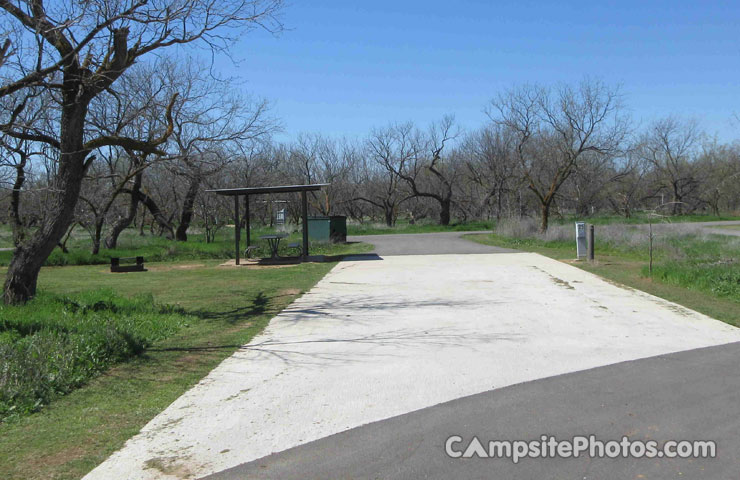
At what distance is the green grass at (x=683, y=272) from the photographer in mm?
11073

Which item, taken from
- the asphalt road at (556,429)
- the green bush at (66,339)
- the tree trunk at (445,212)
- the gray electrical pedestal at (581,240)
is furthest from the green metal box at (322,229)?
the asphalt road at (556,429)

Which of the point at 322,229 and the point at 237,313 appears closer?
the point at 237,313

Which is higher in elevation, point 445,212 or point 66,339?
point 445,212

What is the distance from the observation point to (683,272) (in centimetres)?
1371

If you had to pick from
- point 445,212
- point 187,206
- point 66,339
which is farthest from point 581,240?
point 445,212

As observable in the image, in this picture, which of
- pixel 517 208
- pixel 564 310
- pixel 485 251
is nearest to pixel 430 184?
pixel 517 208

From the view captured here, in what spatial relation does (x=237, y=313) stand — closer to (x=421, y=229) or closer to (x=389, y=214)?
(x=421, y=229)

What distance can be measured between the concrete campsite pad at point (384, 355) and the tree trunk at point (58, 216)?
13.7 feet

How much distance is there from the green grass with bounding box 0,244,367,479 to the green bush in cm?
5

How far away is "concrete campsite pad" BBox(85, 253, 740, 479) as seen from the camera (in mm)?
4848

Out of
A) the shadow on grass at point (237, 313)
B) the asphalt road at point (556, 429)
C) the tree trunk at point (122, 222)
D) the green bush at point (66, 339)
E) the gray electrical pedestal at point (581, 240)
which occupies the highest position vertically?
the tree trunk at point (122, 222)

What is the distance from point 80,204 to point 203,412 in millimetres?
24355

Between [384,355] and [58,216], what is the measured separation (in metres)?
6.62

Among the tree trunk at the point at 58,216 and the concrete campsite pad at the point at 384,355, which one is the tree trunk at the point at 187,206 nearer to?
the tree trunk at the point at 58,216
